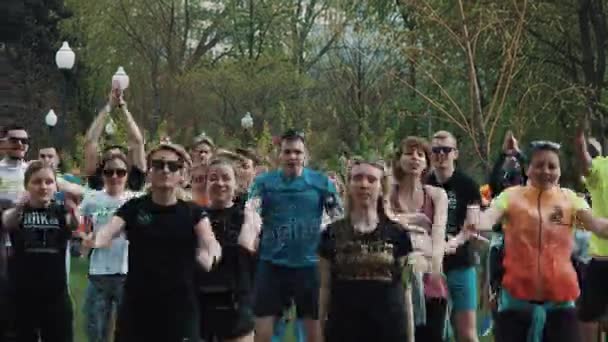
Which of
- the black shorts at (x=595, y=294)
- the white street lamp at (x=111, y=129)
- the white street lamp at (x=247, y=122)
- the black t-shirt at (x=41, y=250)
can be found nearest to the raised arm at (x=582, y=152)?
the black shorts at (x=595, y=294)

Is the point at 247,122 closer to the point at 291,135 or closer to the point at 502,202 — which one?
the point at 291,135

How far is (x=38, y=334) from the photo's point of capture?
27.8 ft

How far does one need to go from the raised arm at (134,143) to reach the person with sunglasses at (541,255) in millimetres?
3444

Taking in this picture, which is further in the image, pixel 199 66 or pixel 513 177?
pixel 199 66

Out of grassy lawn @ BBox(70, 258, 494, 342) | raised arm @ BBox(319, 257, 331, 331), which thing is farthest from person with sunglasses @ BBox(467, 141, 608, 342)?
grassy lawn @ BBox(70, 258, 494, 342)

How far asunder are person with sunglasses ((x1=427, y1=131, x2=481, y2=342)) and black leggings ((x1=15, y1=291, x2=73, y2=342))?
2889mm

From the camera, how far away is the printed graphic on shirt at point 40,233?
8.70m

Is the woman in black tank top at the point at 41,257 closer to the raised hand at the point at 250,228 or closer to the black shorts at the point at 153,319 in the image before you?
the raised hand at the point at 250,228

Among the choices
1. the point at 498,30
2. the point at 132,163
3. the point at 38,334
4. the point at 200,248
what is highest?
the point at 498,30

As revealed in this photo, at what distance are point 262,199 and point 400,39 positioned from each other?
2291 centimetres

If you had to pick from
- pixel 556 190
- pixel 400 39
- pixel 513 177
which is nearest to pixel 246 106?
pixel 400 39

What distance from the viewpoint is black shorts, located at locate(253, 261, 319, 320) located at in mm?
9625

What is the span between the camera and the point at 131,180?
10742mm

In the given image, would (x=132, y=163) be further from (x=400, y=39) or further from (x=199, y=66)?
(x=199, y=66)
